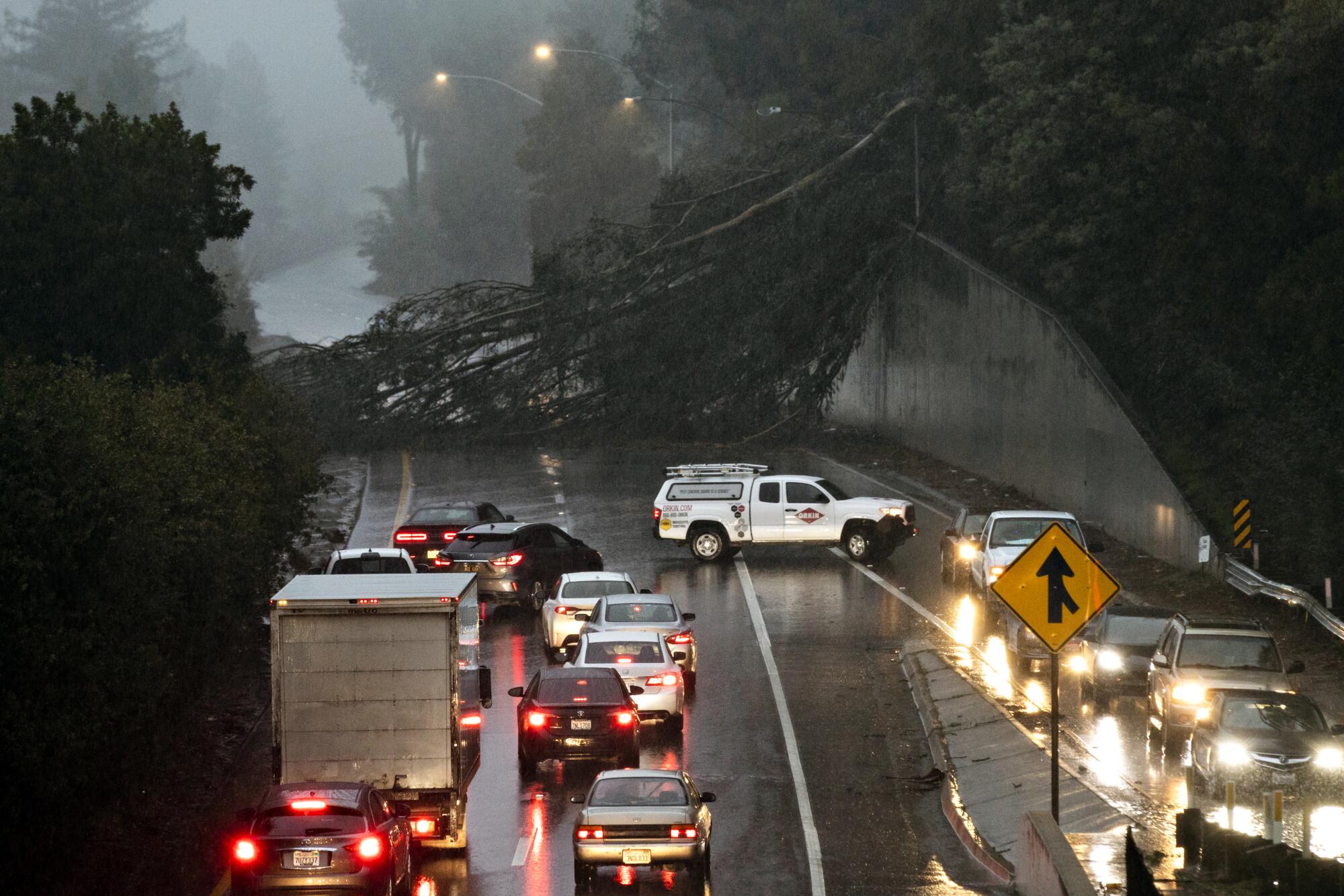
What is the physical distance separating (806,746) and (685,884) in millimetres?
7471

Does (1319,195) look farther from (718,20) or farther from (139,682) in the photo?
(718,20)

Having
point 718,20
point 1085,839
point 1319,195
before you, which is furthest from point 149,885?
point 718,20

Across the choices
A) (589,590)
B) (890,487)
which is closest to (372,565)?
(589,590)

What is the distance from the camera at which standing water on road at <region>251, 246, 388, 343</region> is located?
431 feet

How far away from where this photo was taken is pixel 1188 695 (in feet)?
67.2

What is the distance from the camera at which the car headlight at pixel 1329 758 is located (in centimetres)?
1750

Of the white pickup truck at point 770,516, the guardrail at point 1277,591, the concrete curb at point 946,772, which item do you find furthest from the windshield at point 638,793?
the white pickup truck at point 770,516

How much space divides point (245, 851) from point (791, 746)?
32.8 ft

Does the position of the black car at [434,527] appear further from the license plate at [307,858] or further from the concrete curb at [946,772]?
the license plate at [307,858]

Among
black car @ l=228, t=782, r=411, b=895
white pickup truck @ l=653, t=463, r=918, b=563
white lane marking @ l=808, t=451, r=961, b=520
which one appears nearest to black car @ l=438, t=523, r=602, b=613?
white pickup truck @ l=653, t=463, r=918, b=563

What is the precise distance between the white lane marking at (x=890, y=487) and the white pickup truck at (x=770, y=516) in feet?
19.1

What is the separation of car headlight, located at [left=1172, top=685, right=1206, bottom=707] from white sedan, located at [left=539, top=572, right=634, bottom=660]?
31.4ft

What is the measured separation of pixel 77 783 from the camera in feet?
49.0

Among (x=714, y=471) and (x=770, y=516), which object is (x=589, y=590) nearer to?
(x=770, y=516)
